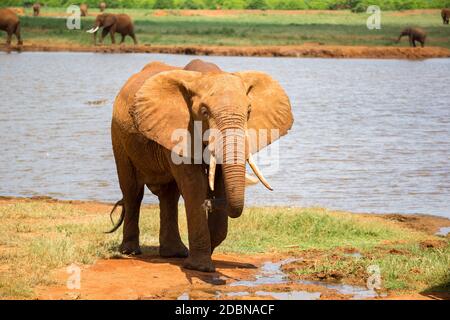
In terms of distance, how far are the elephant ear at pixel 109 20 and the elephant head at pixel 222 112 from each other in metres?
41.0

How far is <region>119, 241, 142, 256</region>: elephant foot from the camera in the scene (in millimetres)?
10875

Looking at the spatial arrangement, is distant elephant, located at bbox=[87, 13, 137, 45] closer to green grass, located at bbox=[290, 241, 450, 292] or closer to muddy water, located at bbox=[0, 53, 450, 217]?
muddy water, located at bbox=[0, 53, 450, 217]

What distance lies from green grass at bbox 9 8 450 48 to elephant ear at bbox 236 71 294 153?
3996 centimetres

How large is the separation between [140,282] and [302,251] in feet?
8.67

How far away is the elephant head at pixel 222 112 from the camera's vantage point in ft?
28.6

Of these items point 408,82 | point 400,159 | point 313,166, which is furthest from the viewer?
point 408,82

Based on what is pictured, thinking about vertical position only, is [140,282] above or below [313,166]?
above

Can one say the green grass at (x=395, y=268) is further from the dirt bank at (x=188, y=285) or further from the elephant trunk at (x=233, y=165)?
the elephant trunk at (x=233, y=165)

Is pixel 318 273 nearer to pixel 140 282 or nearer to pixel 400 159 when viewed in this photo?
pixel 140 282

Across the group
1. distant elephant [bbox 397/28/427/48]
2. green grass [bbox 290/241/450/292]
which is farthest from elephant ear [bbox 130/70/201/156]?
distant elephant [bbox 397/28/427/48]

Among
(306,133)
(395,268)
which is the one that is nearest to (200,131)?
(395,268)

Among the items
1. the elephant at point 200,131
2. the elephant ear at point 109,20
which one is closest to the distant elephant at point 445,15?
the elephant ear at point 109,20

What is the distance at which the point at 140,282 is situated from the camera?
9266mm
